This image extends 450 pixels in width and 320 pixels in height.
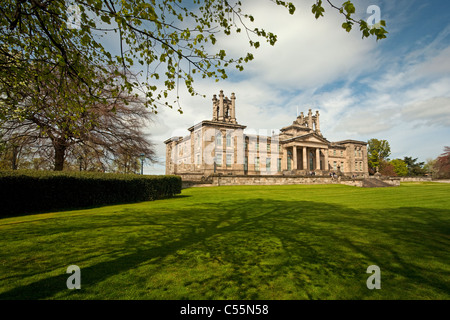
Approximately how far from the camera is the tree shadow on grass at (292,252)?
3086mm

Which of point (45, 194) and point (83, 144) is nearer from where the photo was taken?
point (45, 194)

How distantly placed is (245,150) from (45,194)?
38.9 metres

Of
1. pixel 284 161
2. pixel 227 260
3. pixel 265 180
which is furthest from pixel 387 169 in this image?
pixel 227 260

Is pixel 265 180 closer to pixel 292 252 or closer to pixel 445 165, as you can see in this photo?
pixel 292 252

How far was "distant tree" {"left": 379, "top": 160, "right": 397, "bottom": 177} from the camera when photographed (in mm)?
66931

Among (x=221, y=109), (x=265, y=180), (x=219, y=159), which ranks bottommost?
(x=265, y=180)

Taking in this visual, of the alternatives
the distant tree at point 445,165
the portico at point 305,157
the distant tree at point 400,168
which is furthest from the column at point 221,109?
the distant tree at point 400,168

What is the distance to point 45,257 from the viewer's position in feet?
13.2

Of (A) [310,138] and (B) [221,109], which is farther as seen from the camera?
(A) [310,138]

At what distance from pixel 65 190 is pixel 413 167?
95.4 meters

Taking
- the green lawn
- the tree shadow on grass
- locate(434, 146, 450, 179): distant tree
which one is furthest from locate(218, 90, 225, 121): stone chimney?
locate(434, 146, 450, 179): distant tree

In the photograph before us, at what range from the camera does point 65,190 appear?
1097cm
